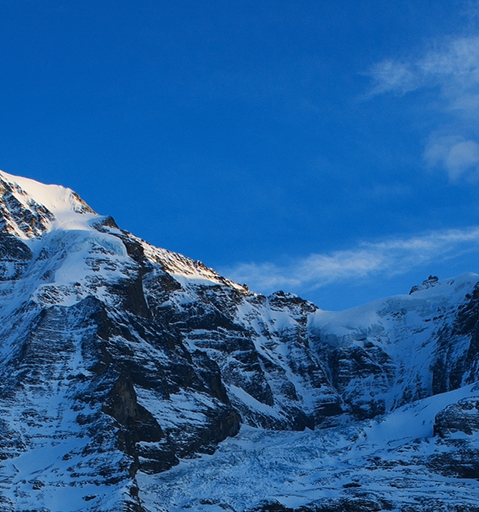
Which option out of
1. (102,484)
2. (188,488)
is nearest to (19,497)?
(102,484)

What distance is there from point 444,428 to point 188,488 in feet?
140

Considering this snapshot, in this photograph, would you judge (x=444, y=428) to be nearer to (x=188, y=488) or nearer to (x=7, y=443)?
(x=188, y=488)

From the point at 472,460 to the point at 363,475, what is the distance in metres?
17.0

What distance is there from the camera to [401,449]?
19900 centimetres

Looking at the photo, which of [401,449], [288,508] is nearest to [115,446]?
[288,508]

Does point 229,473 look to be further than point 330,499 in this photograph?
Yes

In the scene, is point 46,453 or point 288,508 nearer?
point 288,508

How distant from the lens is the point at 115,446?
194750mm

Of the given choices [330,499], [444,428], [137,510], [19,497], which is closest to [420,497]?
[330,499]

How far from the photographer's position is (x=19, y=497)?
18075cm

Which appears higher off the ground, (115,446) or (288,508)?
(115,446)

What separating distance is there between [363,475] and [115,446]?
128 feet

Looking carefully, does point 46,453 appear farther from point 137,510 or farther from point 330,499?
point 330,499

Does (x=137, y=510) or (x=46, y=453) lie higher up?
(x=46, y=453)
